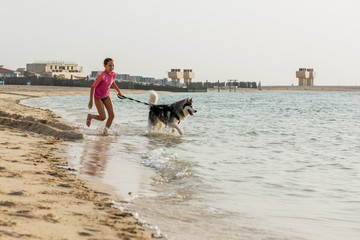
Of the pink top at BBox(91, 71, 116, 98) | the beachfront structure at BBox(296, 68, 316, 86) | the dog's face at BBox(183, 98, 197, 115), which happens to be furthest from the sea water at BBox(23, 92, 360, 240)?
the beachfront structure at BBox(296, 68, 316, 86)

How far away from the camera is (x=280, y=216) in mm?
A: 4281

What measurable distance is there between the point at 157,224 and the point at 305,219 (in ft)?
5.38

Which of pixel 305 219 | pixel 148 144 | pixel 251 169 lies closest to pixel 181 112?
pixel 148 144

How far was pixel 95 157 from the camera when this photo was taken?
7.04 metres

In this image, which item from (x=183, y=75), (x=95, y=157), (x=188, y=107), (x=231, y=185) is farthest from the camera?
(x=183, y=75)

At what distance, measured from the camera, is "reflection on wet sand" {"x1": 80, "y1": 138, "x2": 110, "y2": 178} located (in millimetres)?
5779

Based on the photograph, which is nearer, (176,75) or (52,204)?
(52,204)

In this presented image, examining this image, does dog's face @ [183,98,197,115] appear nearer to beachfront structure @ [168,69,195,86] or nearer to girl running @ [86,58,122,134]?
girl running @ [86,58,122,134]

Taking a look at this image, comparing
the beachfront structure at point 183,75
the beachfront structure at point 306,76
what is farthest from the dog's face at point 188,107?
the beachfront structure at point 306,76

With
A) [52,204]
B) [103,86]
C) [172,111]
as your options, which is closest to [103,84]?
[103,86]

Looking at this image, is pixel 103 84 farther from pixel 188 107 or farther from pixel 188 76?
pixel 188 76

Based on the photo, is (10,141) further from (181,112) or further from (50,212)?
(181,112)

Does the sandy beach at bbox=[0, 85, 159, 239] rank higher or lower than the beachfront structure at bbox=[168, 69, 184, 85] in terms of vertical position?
lower

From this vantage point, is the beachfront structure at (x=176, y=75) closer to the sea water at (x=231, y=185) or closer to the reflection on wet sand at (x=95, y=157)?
the sea water at (x=231, y=185)
